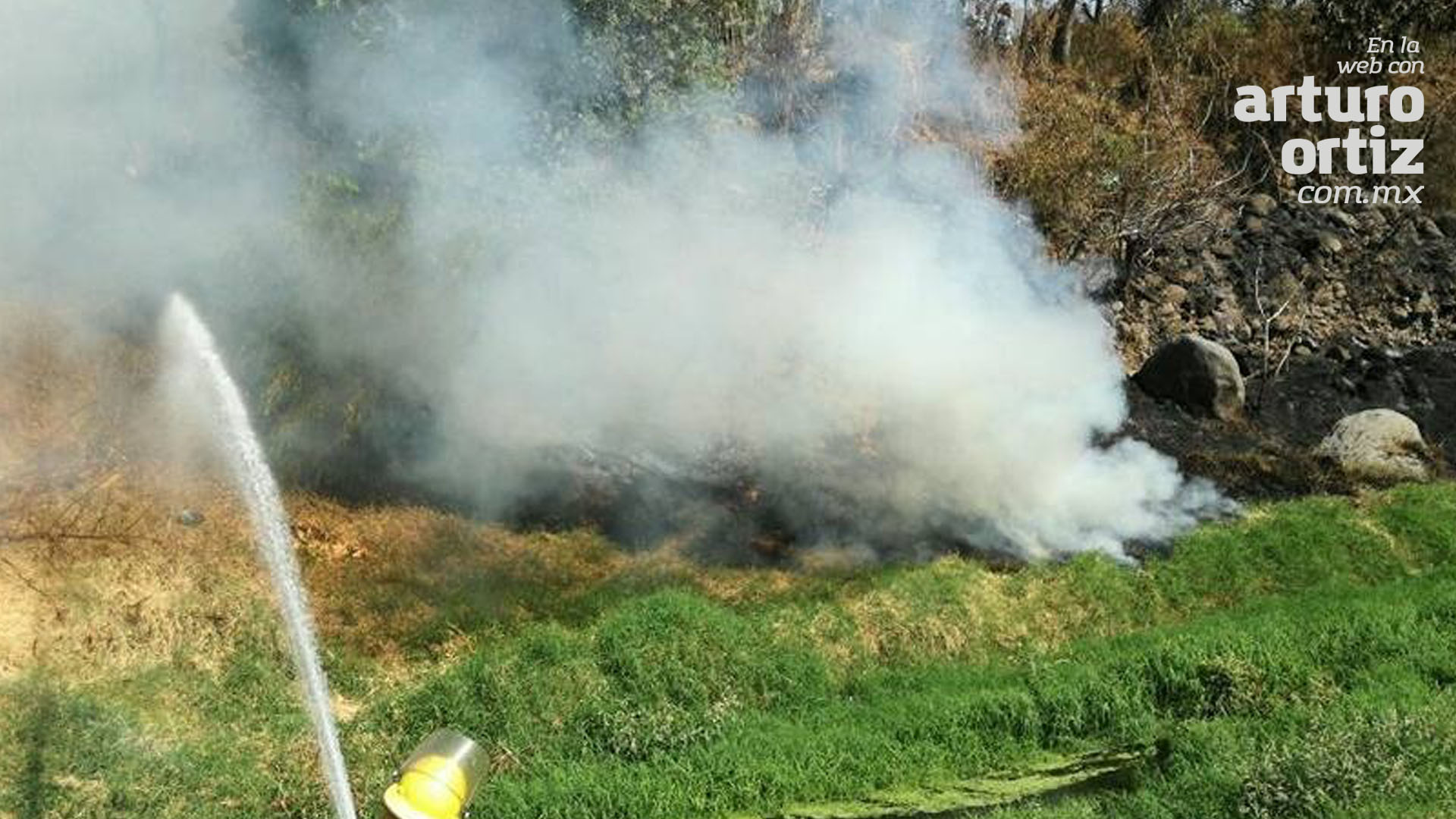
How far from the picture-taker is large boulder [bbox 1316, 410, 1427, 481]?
13.3 m

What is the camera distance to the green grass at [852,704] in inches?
314

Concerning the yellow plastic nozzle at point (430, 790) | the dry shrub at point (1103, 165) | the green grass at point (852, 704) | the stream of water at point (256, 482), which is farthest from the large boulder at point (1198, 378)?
the yellow plastic nozzle at point (430, 790)

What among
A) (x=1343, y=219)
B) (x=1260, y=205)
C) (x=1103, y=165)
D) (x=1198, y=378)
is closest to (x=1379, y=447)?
(x=1198, y=378)

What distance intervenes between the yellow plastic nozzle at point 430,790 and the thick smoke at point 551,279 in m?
6.44

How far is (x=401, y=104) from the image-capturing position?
1154 cm

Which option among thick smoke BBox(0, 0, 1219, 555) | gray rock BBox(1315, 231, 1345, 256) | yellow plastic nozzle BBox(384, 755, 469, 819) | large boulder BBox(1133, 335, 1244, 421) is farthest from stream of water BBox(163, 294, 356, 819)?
gray rock BBox(1315, 231, 1345, 256)

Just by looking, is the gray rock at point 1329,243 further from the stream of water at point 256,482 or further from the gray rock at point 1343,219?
the stream of water at point 256,482

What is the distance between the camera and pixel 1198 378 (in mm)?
14508

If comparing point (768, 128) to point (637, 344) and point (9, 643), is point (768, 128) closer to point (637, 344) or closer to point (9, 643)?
point (637, 344)

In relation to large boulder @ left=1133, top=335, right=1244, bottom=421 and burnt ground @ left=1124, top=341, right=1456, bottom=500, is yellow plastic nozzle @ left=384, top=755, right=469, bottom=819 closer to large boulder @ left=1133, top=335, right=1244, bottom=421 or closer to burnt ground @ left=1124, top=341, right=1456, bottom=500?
burnt ground @ left=1124, top=341, right=1456, bottom=500

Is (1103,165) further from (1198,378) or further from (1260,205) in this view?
(1198,378)

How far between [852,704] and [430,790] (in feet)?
17.5

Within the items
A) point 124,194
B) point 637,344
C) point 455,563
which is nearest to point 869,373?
point 637,344

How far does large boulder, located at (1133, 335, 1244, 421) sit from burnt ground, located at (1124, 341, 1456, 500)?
6.3 inches
